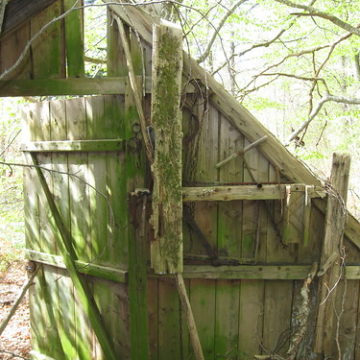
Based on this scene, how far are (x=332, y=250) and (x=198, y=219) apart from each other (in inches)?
41.9

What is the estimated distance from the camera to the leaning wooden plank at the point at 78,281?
290 centimetres

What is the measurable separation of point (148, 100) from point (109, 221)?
1093mm

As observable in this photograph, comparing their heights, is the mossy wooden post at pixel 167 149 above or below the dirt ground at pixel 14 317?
above

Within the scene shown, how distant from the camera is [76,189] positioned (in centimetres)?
305

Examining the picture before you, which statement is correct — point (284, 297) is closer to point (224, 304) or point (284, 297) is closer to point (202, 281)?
point (224, 304)

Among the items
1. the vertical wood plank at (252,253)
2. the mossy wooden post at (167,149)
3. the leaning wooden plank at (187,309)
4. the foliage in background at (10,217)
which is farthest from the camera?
the foliage in background at (10,217)

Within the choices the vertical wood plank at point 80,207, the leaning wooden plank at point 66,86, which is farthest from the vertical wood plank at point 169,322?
the leaning wooden plank at point 66,86

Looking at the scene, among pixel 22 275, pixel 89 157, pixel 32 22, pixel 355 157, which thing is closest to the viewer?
pixel 32 22

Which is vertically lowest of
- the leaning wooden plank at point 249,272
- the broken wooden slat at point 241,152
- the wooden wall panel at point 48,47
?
the leaning wooden plank at point 249,272

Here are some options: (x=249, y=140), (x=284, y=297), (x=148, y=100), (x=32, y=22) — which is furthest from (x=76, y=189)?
(x=284, y=297)

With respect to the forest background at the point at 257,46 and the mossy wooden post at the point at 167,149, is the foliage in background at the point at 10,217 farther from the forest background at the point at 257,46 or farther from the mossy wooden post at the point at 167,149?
the mossy wooden post at the point at 167,149

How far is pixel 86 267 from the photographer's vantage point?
302cm

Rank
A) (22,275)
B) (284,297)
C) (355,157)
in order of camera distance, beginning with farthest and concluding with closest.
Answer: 1. (355,157)
2. (22,275)
3. (284,297)

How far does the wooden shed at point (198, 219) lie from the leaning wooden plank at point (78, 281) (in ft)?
0.07
